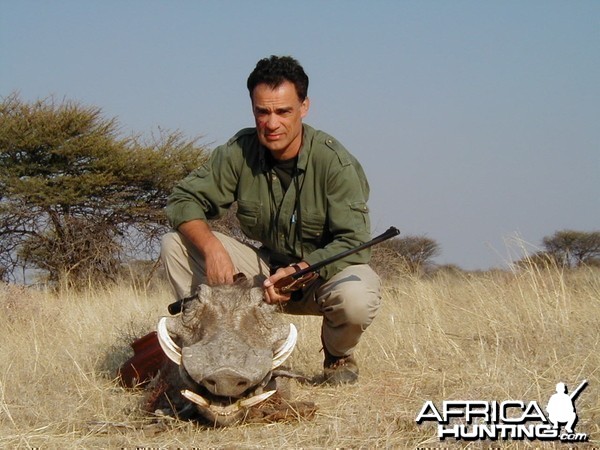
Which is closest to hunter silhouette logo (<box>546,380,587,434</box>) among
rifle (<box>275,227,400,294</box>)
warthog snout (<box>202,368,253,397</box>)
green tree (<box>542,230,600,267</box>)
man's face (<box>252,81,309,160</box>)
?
rifle (<box>275,227,400,294</box>)

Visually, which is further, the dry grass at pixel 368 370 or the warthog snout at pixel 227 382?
the dry grass at pixel 368 370

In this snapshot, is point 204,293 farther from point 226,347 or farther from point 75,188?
point 75,188

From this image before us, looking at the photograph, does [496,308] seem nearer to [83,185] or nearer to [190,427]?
[190,427]

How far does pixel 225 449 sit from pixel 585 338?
290 centimetres

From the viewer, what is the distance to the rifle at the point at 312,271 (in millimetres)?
4434

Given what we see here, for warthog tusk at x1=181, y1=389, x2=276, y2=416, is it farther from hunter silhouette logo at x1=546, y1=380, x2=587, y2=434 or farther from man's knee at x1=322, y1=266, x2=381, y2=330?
man's knee at x1=322, y1=266, x2=381, y2=330

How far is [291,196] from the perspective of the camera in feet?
17.1

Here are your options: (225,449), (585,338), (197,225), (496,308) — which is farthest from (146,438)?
(496,308)

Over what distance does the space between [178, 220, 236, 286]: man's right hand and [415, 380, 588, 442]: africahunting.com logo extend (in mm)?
1363

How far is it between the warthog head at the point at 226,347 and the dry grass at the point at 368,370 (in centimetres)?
19

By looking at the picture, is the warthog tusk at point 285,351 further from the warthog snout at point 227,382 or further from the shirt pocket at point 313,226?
the shirt pocket at point 313,226

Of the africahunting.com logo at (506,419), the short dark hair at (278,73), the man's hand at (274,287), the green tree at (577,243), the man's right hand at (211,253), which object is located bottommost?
the green tree at (577,243)

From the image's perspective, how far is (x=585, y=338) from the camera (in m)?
5.46

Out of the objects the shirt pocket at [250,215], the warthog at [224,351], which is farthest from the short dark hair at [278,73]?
the warthog at [224,351]
